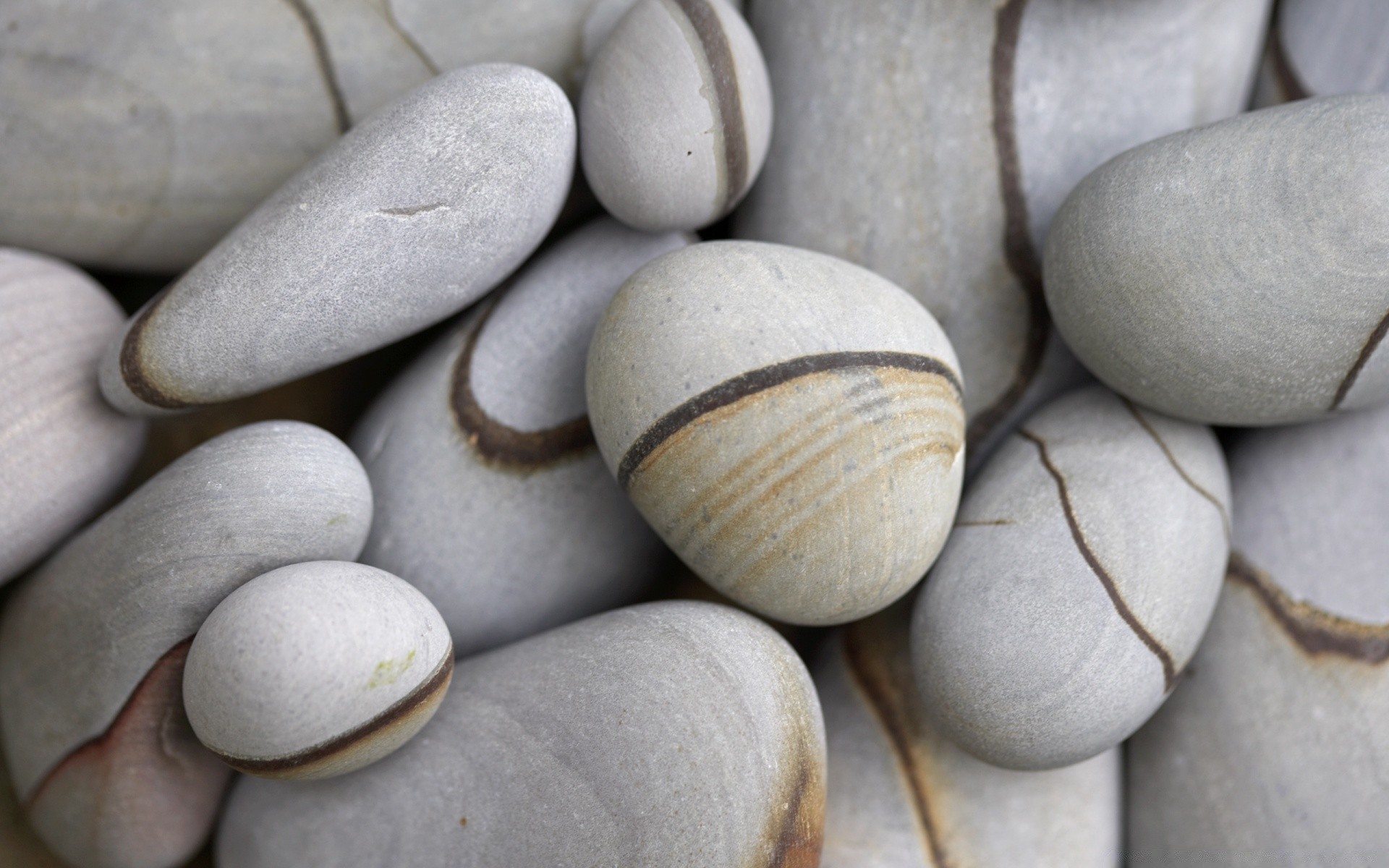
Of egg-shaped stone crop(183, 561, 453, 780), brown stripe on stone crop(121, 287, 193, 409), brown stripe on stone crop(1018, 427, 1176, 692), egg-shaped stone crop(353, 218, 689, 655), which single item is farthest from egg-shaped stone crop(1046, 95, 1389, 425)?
brown stripe on stone crop(121, 287, 193, 409)

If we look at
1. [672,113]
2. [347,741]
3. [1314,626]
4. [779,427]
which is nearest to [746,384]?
[779,427]

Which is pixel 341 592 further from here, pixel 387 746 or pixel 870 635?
pixel 870 635

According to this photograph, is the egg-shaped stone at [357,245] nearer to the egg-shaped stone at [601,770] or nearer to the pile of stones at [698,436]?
the pile of stones at [698,436]

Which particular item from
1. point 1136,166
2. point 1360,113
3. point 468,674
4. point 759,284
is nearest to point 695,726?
point 468,674

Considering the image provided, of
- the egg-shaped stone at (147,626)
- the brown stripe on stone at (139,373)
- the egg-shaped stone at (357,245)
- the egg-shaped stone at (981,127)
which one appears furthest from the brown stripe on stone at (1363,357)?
the brown stripe on stone at (139,373)

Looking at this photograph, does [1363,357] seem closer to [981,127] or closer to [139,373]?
[981,127]

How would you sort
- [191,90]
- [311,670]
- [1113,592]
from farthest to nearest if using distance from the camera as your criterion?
1. [191,90]
2. [1113,592]
3. [311,670]
